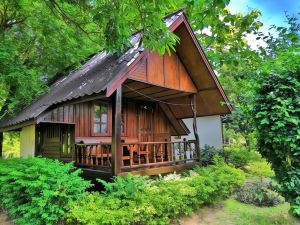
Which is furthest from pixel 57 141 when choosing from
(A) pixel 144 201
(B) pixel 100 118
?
(A) pixel 144 201

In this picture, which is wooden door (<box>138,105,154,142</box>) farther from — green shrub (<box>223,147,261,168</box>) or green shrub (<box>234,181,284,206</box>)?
green shrub (<box>234,181,284,206</box>)

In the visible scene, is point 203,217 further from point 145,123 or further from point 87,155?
point 145,123

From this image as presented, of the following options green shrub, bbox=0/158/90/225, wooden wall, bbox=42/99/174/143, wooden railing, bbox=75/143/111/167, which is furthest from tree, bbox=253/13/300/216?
wooden wall, bbox=42/99/174/143

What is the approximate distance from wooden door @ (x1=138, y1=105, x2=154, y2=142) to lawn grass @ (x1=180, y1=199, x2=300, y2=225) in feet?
17.9

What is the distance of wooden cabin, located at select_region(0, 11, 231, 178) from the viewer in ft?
25.4

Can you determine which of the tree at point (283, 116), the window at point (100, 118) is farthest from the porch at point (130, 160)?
the tree at point (283, 116)

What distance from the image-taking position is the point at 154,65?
8.97 meters

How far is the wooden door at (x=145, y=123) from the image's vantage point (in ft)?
40.7

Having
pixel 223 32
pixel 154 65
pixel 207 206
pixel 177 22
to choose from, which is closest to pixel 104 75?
pixel 154 65

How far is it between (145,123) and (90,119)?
2.80 metres

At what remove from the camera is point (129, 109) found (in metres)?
12.0

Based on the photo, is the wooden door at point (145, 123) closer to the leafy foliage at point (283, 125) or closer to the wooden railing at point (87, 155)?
the wooden railing at point (87, 155)

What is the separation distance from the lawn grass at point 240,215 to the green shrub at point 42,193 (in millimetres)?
2775

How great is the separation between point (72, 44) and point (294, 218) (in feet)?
36.4
